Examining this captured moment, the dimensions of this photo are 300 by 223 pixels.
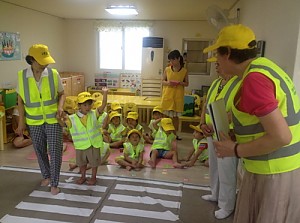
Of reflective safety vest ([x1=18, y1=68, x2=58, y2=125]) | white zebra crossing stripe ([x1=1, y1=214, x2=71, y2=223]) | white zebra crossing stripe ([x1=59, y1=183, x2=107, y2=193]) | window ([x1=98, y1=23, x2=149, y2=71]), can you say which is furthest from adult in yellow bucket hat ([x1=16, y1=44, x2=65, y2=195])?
window ([x1=98, y1=23, x2=149, y2=71])

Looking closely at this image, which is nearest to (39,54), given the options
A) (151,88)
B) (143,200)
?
(143,200)

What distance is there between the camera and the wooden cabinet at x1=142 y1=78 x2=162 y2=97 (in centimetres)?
652

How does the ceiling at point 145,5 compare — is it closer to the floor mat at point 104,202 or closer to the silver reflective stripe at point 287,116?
the floor mat at point 104,202

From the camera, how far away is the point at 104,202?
2.54 m

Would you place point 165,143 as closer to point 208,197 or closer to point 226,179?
point 208,197

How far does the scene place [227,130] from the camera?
→ 123 centimetres

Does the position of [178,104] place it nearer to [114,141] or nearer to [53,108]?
[114,141]

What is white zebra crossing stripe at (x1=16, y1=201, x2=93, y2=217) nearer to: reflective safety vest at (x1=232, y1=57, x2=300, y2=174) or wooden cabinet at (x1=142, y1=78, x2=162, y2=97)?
reflective safety vest at (x1=232, y1=57, x2=300, y2=174)

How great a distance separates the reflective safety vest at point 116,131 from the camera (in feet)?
14.0

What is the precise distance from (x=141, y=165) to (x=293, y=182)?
245 cm

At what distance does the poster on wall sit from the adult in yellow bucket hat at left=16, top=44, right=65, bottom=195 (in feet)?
8.58

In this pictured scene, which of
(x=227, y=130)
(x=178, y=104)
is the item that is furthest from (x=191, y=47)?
(x=227, y=130)

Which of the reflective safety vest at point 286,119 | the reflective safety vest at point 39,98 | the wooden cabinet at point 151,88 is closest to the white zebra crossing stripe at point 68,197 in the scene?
the reflective safety vest at point 39,98

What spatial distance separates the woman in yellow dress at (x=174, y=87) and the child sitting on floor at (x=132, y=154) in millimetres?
1039
